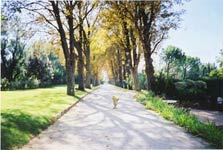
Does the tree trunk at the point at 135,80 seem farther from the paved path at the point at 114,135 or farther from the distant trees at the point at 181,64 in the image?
the distant trees at the point at 181,64

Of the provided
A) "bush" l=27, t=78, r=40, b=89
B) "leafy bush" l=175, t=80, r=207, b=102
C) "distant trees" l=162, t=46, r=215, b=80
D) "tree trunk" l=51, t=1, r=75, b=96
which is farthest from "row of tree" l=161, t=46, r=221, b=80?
"tree trunk" l=51, t=1, r=75, b=96

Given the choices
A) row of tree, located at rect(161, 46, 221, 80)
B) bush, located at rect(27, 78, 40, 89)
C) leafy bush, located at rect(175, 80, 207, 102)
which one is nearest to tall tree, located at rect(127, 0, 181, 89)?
leafy bush, located at rect(175, 80, 207, 102)

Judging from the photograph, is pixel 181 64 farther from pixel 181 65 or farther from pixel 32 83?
pixel 32 83

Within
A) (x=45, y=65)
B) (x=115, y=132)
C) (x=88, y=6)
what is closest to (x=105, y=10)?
(x=88, y=6)

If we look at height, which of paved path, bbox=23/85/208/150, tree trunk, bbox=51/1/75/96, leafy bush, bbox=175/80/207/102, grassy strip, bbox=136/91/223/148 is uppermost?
tree trunk, bbox=51/1/75/96

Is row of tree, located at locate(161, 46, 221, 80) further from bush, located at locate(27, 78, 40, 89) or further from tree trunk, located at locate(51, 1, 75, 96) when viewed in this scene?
tree trunk, located at locate(51, 1, 75, 96)

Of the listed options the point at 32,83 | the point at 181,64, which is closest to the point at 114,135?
the point at 32,83

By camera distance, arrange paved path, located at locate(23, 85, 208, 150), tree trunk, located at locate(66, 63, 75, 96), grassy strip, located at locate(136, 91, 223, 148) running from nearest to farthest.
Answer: paved path, located at locate(23, 85, 208, 150), grassy strip, located at locate(136, 91, 223, 148), tree trunk, located at locate(66, 63, 75, 96)

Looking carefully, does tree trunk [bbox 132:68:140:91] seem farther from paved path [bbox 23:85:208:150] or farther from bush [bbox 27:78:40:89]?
paved path [bbox 23:85:208:150]

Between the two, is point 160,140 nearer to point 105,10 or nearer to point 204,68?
point 105,10

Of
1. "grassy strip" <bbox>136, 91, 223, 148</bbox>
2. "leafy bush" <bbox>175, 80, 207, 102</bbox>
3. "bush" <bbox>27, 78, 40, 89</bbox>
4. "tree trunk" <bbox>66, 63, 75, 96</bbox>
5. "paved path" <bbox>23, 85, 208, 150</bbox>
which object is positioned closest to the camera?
"paved path" <bbox>23, 85, 208, 150</bbox>

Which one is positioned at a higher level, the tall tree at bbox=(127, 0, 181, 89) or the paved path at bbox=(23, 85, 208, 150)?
the tall tree at bbox=(127, 0, 181, 89)

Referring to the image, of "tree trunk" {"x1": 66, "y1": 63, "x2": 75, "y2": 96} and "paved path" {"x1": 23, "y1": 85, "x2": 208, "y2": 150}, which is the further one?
"tree trunk" {"x1": 66, "y1": 63, "x2": 75, "y2": 96}

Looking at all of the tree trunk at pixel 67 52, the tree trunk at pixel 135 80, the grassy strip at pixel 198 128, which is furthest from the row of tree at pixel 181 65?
the grassy strip at pixel 198 128
